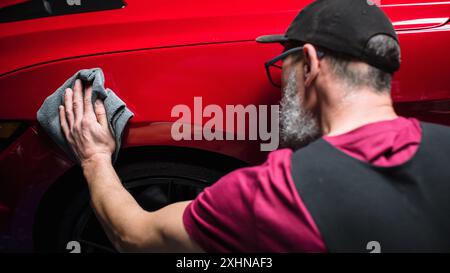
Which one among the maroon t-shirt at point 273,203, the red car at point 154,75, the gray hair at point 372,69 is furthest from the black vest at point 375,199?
the red car at point 154,75

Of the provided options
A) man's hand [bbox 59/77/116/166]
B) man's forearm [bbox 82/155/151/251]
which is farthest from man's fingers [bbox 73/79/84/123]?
man's forearm [bbox 82/155/151/251]

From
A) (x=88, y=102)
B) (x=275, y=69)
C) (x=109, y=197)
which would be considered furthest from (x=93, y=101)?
(x=275, y=69)

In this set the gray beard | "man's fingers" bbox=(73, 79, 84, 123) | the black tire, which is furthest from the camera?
the black tire

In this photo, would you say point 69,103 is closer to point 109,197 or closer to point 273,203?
point 109,197

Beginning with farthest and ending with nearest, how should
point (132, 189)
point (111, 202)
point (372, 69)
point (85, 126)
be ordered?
point (132, 189) < point (85, 126) < point (111, 202) < point (372, 69)

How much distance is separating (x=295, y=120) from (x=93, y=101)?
595 mm

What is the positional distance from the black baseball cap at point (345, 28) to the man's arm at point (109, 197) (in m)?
0.54

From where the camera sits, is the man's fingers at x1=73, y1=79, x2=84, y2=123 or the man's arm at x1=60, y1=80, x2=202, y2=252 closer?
the man's arm at x1=60, y1=80, x2=202, y2=252

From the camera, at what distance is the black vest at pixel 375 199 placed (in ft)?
3.46

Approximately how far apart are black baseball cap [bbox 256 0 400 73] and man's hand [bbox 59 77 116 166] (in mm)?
605

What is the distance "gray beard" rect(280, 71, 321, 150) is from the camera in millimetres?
1417

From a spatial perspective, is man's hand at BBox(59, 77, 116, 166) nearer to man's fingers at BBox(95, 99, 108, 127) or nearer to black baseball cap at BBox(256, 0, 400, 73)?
man's fingers at BBox(95, 99, 108, 127)

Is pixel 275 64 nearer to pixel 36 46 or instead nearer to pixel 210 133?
pixel 210 133

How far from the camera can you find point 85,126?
1.53 m
